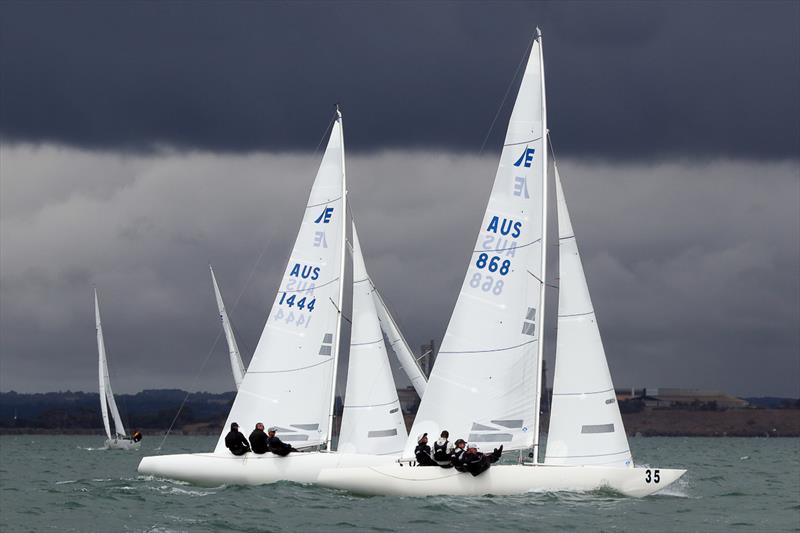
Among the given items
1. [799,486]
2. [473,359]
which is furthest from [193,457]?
[799,486]

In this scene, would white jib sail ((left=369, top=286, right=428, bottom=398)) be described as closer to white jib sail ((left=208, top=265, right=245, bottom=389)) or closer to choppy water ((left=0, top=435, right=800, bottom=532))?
choppy water ((left=0, top=435, right=800, bottom=532))

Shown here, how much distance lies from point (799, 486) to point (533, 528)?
74.8 feet

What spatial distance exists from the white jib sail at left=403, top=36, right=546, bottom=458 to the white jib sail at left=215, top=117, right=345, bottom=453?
22.3 ft

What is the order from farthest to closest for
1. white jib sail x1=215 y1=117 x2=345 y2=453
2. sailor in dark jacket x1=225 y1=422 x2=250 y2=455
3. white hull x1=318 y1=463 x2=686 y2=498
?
white jib sail x1=215 y1=117 x2=345 y2=453, sailor in dark jacket x1=225 y1=422 x2=250 y2=455, white hull x1=318 y1=463 x2=686 y2=498

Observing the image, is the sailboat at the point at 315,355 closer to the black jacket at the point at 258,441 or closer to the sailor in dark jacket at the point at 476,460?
the black jacket at the point at 258,441

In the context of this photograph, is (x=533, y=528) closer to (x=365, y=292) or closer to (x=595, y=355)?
(x=595, y=355)

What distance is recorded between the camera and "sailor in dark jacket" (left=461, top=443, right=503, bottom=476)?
101 feet

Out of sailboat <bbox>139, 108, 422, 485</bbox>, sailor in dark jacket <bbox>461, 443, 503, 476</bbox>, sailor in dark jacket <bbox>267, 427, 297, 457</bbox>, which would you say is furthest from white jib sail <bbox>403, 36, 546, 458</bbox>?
sailboat <bbox>139, 108, 422, 485</bbox>

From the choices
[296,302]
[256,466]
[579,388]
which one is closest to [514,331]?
[579,388]

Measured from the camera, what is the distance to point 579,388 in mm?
31562

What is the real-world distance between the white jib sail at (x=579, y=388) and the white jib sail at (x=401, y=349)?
456 inches

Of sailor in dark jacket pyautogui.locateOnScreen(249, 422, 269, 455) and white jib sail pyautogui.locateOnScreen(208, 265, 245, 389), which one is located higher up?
white jib sail pyautogui.locateOnScreen(208, 265, 245, 389)

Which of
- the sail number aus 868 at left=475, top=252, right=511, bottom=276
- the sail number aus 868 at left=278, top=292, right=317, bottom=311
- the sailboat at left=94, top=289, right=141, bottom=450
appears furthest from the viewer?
the sailboat at left=94, top=289, right=141, bottom=450

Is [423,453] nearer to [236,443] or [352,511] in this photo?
[352,511]
